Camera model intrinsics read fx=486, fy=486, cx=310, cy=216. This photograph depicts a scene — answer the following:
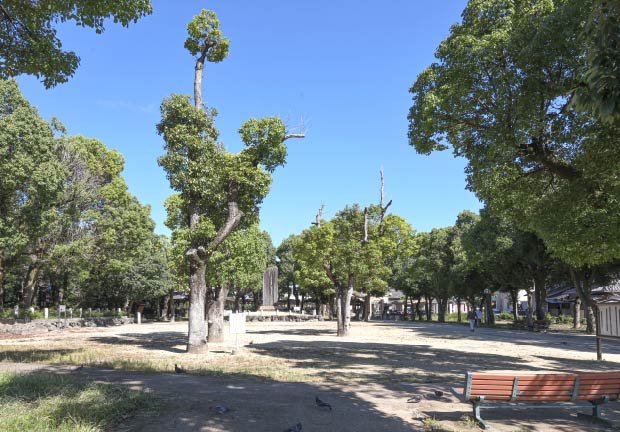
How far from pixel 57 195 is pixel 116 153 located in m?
12.9

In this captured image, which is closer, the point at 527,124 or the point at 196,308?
the point at 527,124

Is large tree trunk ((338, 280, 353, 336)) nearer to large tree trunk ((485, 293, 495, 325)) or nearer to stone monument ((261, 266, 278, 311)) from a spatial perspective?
stone monument ((261, 266, 278, 311))

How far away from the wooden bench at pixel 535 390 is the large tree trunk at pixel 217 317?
14.8 metres

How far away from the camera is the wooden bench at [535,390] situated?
6.85m

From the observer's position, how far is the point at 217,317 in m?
20.8

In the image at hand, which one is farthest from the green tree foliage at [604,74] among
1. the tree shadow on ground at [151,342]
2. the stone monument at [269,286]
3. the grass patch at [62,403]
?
the stone monument at [269,286]

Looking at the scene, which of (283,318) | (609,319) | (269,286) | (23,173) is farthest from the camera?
(283,318)

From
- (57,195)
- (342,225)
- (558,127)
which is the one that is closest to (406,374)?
(558,127)

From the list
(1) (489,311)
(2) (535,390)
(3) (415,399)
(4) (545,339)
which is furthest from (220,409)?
(1) (489,311)

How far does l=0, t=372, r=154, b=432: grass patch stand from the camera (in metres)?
5.77

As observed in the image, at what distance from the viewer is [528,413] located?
775cm

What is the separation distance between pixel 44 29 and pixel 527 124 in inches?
365

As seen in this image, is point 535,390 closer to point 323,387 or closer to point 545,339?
point 323,387

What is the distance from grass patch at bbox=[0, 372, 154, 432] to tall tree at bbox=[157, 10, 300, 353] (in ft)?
22.1
